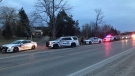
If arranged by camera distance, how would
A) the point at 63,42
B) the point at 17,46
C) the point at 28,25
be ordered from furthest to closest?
the point at 28,25 → the point at 63,42 → the point at 17,46

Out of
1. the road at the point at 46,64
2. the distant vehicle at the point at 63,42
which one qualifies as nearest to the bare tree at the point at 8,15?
the distant vehicle at the point at 63,42

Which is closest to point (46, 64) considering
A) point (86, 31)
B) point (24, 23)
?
point (24, 23)

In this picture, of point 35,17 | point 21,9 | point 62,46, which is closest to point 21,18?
point 21,9

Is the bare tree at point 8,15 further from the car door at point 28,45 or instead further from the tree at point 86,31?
the car door at point 28,45

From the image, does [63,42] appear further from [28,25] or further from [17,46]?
[28,25]

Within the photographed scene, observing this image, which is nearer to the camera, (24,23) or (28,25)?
(28,25)

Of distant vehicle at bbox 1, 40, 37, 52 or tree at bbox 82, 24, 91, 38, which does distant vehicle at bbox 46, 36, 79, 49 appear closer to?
distant vehicle at bbox 1, 40, 37, 52

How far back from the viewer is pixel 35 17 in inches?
2180

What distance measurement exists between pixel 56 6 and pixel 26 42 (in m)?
21.8

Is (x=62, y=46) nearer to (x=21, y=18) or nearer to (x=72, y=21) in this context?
(x=72, y=21)

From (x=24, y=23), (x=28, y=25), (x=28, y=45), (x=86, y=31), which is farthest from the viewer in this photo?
(x=86, y=31)

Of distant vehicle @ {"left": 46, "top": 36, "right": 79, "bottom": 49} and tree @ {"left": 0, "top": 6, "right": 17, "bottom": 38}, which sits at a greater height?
tree @ {"left": 0, "top": 6, "right": 17, "bottom": 38}

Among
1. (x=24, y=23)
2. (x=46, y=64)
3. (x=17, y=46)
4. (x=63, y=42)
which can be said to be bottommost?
(x=46, y=64)

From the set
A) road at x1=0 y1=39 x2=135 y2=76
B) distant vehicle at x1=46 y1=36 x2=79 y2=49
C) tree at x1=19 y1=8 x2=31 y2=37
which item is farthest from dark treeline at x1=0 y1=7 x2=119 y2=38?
road at x1=0 y1=39 x2=135 y2=76
